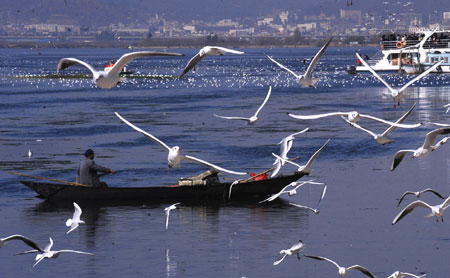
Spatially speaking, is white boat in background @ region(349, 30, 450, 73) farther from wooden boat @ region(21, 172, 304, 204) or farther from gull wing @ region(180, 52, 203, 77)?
gull wing @ region(180, 52, 203, 77)

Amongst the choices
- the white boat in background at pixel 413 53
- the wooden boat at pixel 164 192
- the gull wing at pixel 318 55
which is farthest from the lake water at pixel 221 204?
the white boat in background at pixel 413 53

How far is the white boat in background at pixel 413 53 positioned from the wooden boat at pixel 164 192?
92963 millimetres

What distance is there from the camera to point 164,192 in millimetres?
38656

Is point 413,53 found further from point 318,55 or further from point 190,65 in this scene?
point 190,65

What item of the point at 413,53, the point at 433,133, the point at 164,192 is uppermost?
the point at 433,133

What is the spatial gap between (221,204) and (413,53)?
104052 millimetres

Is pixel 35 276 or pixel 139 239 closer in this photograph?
pixel 35 276

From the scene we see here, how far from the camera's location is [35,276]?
28.5 metres

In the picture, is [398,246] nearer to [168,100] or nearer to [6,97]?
[168,100]

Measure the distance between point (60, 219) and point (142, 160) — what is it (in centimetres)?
1541

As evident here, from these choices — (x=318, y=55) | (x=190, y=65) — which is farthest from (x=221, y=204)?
(x=190, y=65)

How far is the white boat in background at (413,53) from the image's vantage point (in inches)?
5335

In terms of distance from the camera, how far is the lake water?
29.9m

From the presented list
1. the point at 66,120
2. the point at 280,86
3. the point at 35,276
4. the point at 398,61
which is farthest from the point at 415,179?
the point at 398,61
